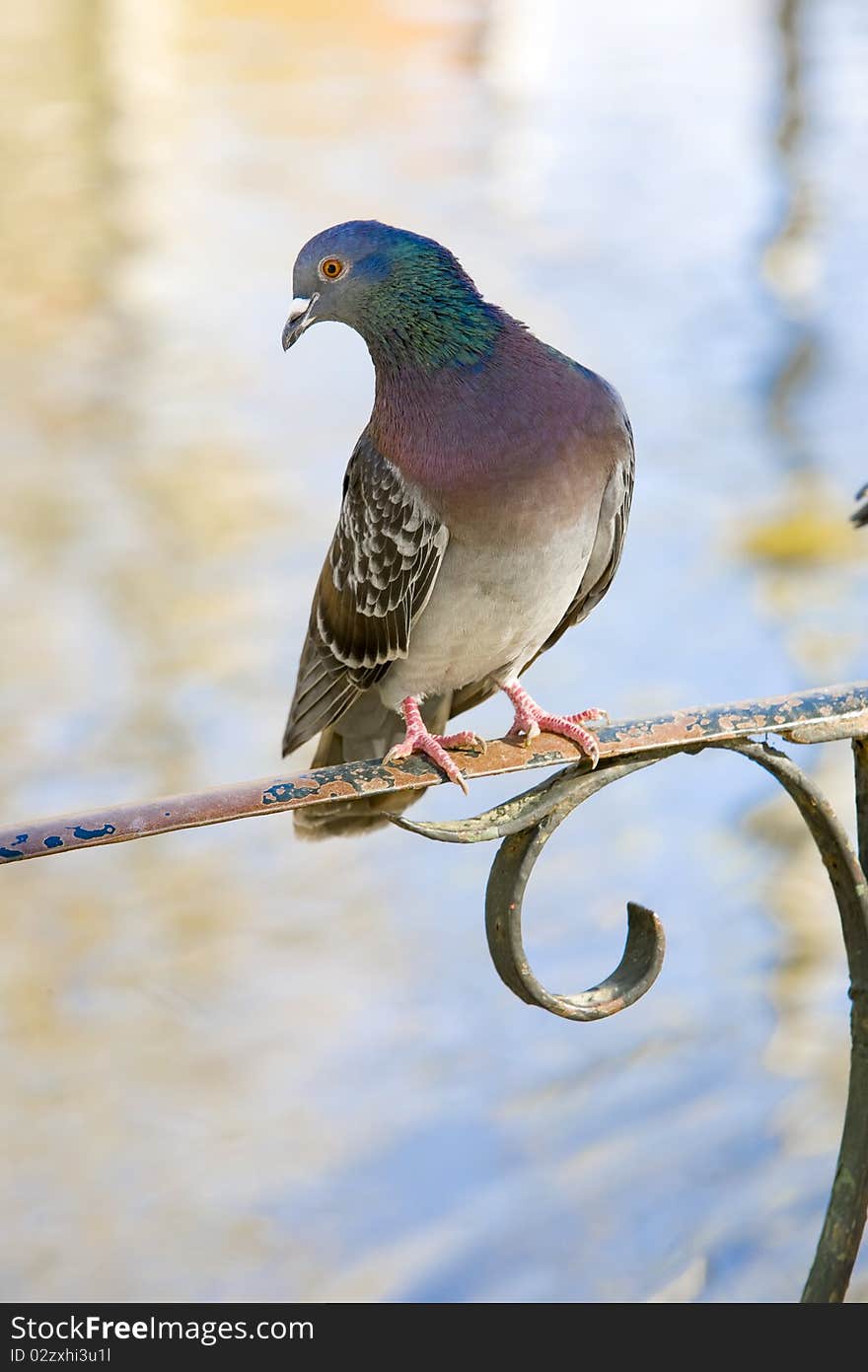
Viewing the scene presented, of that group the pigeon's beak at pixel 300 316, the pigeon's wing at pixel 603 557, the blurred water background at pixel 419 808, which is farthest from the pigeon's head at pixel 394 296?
the blurred water background at pixel 419 808

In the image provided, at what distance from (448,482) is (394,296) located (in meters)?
0.28

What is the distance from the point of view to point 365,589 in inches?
95.8

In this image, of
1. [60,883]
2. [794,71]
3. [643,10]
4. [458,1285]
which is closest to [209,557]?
[60,883]

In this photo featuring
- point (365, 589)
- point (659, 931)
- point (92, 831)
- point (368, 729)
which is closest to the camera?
point (92, 831)

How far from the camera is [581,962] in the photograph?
456 cm

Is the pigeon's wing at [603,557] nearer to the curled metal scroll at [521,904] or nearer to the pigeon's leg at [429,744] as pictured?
the pigeon's leg at [429,744]

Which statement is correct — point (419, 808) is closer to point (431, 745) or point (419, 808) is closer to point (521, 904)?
point (431, 745)

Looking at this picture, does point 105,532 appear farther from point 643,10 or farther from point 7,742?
point 643,10

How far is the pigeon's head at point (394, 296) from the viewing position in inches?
88.5

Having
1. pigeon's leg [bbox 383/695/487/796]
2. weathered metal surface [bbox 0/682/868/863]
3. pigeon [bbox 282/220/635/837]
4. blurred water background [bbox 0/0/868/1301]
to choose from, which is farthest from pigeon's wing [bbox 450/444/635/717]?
blurred water background [bbox 0/0/868/1301]

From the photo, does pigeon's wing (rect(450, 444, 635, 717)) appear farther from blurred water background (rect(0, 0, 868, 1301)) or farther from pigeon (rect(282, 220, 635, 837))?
blurred water background (rect(0, 0, 868, 1301))

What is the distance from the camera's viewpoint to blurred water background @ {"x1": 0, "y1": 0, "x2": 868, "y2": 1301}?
380cm

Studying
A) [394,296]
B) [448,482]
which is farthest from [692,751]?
[394,296]

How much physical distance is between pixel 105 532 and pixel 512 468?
552cm
